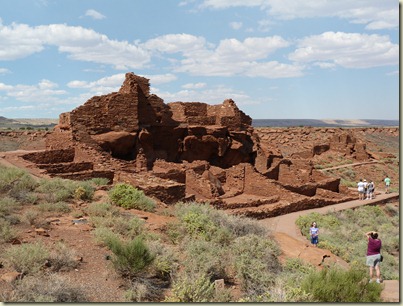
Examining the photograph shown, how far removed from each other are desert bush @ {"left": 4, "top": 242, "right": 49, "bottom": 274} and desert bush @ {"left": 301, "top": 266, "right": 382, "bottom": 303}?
3837 mm

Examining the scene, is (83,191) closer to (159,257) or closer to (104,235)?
(104,235)

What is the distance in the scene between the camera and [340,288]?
568cm

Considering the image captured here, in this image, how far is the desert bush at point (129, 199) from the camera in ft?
34.8

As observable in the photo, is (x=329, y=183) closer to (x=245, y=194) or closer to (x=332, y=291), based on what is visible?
(x=245, y=194)

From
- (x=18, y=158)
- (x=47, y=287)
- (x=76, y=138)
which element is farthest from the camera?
(x=76, y=138)

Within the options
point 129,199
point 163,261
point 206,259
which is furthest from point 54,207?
point 206,259

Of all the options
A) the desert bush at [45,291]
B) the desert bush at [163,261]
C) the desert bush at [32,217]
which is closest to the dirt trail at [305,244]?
the desert bush at [163,261]

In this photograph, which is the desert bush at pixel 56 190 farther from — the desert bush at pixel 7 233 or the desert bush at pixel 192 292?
the desert bush at pixel 192 292

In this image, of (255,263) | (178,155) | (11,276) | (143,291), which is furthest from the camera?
(178,155)

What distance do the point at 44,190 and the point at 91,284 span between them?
5281mm

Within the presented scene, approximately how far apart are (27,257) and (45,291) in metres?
0.98

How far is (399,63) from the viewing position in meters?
6.61

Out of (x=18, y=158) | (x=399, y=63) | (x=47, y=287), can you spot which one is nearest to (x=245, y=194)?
(x=18, y=158)

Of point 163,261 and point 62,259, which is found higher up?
point 62,259
